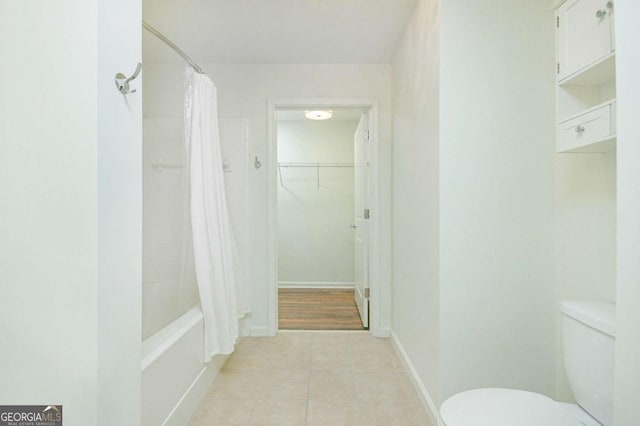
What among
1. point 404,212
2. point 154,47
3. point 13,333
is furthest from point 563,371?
point 154,47

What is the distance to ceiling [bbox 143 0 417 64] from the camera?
2.12 m

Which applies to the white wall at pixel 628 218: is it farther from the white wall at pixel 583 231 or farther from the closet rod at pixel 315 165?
the closet rod at pixel 315 165

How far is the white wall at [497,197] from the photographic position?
1.66m

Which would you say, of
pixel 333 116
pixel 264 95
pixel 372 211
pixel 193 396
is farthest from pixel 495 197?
pixel 333 116

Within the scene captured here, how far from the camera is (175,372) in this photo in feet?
5.42

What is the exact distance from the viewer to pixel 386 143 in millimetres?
→ 2959

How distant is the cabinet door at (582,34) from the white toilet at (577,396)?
100cm

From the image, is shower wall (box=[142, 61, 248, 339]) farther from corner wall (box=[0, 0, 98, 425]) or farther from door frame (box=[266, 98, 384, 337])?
corner wall (box=[0, 0, 98, 425])

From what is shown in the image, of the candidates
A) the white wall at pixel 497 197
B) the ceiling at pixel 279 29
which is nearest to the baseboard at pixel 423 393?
the white wall at pixel 497 197

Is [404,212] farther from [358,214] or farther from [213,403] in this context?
[213,403]

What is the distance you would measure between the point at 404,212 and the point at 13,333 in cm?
212

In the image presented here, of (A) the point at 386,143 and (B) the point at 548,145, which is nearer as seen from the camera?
(B) the point at 548,145

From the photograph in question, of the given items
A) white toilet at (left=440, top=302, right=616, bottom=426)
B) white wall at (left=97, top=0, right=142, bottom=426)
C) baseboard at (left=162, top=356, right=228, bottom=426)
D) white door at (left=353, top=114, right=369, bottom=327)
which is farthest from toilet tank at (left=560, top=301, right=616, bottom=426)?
white door at (left=353, top=114, right=369, bottom=327)

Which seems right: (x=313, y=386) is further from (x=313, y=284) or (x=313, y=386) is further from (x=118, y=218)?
(x=313, y=284)
